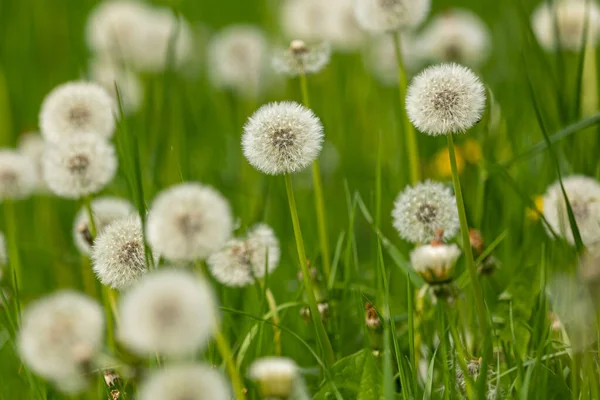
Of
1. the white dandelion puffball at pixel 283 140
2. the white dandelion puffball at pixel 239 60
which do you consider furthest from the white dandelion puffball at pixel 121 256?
the white dandelion puffball at pixel 239 60

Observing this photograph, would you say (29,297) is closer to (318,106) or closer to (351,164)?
(351,164)

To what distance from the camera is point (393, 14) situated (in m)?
2.34

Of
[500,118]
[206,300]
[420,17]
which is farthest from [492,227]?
[206,300]

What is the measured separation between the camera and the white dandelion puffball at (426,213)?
185 centimetres

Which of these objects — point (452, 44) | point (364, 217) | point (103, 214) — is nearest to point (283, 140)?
point (103, 214)

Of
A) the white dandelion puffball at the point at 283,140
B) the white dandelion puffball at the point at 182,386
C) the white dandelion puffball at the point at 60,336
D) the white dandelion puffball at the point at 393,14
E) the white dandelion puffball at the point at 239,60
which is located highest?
the white dandelion puffball at the point at 239,60

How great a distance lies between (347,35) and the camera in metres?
4.26

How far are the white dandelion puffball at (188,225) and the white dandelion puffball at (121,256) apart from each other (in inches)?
13.9

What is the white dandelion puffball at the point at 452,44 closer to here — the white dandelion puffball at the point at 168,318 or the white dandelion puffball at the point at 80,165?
the white dandelion puffball at the point at 80,165

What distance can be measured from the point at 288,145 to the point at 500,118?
1409 mm

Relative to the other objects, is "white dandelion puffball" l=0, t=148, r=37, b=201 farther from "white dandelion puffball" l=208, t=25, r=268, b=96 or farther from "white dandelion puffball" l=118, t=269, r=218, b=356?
"white dandelion puffball" l=208, t=25, r=268, b=96

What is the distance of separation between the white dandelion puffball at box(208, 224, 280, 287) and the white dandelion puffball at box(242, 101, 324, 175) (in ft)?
1.08

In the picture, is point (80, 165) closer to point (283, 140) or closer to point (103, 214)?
point (103, 214)

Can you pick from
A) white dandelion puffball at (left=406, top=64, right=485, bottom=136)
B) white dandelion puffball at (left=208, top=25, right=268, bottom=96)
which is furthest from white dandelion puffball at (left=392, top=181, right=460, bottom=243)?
white dandelion puffball at (left=208, top=25, right=268, bottom=96)
